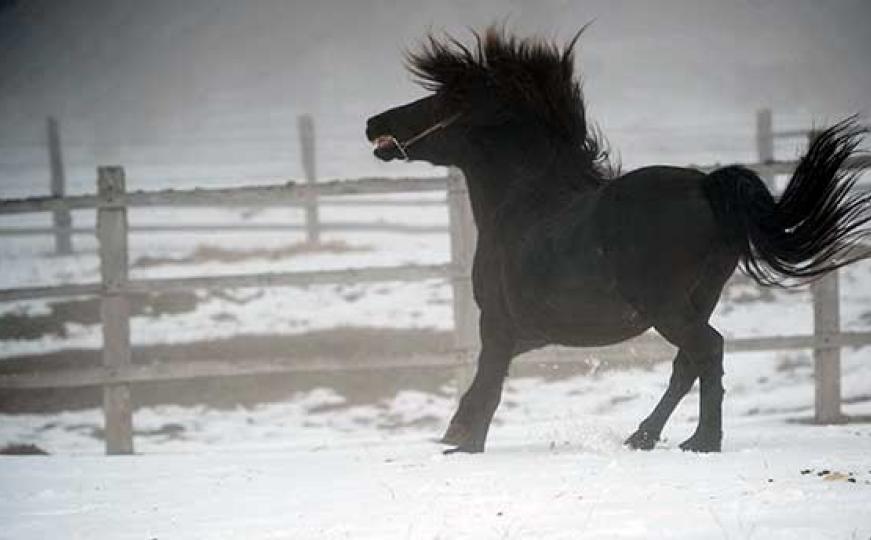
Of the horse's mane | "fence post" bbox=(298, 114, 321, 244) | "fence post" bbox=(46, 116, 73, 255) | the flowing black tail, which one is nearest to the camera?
the flowing black tail

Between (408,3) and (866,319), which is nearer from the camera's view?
(866,319)

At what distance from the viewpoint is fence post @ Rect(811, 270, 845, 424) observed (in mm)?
8344

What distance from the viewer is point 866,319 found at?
38.9 ft

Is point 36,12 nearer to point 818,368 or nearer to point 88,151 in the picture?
point 88,151

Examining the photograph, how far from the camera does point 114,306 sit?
830 centimetres

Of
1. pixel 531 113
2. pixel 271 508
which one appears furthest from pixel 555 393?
pixel 271 508

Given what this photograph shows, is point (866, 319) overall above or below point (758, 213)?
below

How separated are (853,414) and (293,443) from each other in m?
4.33

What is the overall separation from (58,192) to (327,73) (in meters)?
12.5

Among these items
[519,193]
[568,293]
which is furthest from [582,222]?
[519,193]

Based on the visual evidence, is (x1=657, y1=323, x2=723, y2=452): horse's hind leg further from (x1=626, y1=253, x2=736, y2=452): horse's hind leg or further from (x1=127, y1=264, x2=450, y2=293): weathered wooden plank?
(x1=127, y1=264, x2=450, y2=293): weathered wooden plank

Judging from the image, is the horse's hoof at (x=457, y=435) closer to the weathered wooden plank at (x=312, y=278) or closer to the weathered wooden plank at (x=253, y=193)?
the weathered wooden plank at (x=312, y=278)

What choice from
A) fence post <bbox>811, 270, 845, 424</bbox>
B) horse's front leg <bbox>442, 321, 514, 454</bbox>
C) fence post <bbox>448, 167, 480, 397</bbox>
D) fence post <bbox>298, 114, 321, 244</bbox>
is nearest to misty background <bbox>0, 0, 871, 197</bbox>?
fence post <bbox>298, 114, 321, 244</bbox>

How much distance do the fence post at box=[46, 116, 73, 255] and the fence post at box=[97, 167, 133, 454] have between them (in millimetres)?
7704
